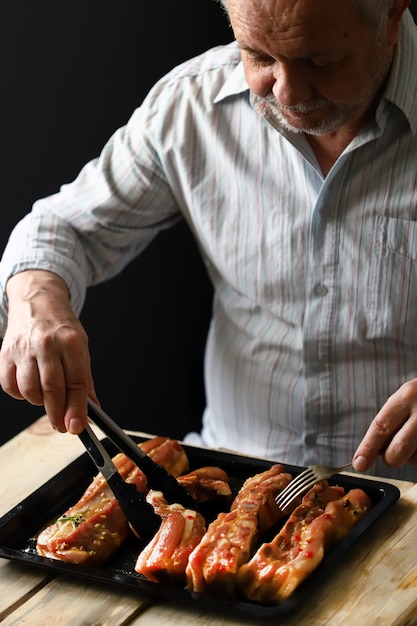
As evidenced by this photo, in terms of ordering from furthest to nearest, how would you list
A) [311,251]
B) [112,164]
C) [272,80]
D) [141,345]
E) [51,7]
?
[141,345] → [51,7] → [112,164] → [311,251] → [272,80]

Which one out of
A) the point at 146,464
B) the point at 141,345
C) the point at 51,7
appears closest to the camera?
the point at 146,464

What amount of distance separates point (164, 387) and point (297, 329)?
3.18 feet

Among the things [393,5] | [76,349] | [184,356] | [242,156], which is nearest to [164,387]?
[184,356]

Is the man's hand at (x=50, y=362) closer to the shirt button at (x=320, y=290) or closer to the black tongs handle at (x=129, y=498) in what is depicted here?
the black tongs handle at (x=129, y=498)

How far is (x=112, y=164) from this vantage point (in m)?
2.37

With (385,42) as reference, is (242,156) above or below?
below

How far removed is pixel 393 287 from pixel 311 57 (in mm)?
587

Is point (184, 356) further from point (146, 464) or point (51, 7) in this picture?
point (146, 464)

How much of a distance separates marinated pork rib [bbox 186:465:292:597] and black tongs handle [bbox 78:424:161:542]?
4.2 inches

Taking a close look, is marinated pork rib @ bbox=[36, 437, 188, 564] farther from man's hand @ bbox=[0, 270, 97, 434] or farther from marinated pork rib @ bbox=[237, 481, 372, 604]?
marinated pork rib @ bbox=[237, 481, 372, 604]

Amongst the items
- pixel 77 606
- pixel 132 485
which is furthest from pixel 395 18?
pixel 77 606

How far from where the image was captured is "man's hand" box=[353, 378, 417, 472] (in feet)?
5.43

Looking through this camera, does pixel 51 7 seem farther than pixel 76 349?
Yes

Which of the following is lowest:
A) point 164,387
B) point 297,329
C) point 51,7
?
point 164,387
